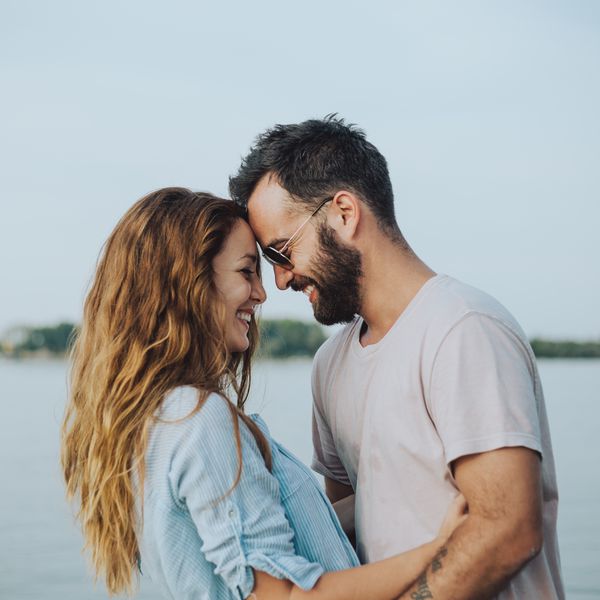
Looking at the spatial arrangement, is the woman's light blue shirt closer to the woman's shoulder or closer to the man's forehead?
the woman's shoulder

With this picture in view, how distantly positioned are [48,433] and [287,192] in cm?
1332

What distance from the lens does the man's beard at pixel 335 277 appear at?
267 centimetres

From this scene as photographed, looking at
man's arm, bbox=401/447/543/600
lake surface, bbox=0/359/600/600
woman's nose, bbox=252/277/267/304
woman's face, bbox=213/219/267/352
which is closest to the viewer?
man's arm, bbox=401/447/543/600

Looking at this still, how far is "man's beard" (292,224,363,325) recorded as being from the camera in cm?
267

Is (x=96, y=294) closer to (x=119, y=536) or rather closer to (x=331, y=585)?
(x=119, y=536)

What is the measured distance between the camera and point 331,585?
222 cm

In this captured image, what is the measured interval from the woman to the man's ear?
0.89 ft

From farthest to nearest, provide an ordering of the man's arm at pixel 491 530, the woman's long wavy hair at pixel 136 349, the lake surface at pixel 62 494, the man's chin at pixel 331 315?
the lake surface at pixel 62 494
the man's chin at pixel 331 315
the woman's long wavy hair at pixel 136 349
the man's arm at pixel 491 530

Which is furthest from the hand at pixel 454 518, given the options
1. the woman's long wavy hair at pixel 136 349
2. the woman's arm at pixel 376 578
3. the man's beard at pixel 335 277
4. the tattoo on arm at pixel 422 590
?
the man's beard at pixel 335 277

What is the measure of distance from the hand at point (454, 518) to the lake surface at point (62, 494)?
109 cm

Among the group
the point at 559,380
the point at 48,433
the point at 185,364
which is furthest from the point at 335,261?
the point at 559,380

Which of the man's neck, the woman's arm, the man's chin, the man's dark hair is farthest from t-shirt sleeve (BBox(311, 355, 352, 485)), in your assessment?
the woman's arm

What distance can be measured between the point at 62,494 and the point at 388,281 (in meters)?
8.73

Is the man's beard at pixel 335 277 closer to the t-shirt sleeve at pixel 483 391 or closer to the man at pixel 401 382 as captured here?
the man at pixel 401 382
